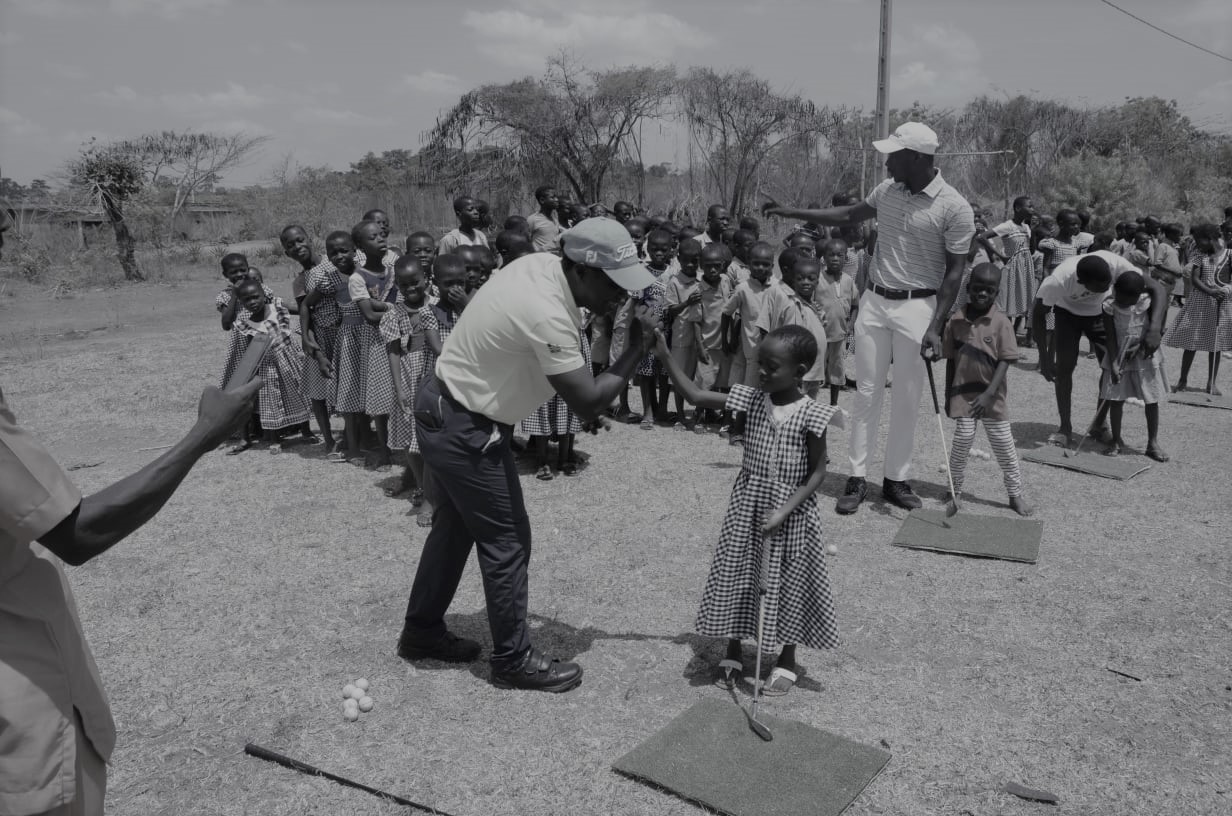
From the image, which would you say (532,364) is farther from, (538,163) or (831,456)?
(538,163)

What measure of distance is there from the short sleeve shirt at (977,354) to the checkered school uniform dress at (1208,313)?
4.39 m

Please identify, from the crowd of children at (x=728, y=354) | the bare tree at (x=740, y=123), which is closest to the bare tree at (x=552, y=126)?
the bare tree at (x=740, y=123)

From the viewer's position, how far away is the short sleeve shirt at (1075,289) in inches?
268

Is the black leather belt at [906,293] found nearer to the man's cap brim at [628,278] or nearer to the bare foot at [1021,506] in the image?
the bare foot at [1021,506]

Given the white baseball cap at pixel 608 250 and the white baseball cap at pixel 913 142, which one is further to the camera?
the white baseball cap at pixel 913 142

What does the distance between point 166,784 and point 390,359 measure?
10.5ft

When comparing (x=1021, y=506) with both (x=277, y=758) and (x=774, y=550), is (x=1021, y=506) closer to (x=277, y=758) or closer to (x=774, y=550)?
(x=774, y=550)

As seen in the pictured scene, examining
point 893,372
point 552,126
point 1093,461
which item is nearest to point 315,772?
point 893,372

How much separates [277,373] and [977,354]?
5389 mm

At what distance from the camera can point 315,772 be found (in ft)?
10.5

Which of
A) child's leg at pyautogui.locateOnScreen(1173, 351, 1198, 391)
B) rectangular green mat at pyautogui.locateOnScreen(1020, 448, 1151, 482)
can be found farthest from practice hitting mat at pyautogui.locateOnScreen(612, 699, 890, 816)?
child's leg at pyautogui.locateOnScreen(1173, 351, 1198, 391)

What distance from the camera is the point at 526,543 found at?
11.8ft

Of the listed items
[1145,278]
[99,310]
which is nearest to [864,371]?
[1145,278]

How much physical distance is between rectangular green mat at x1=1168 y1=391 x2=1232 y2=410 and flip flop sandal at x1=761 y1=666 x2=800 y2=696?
272 inches
